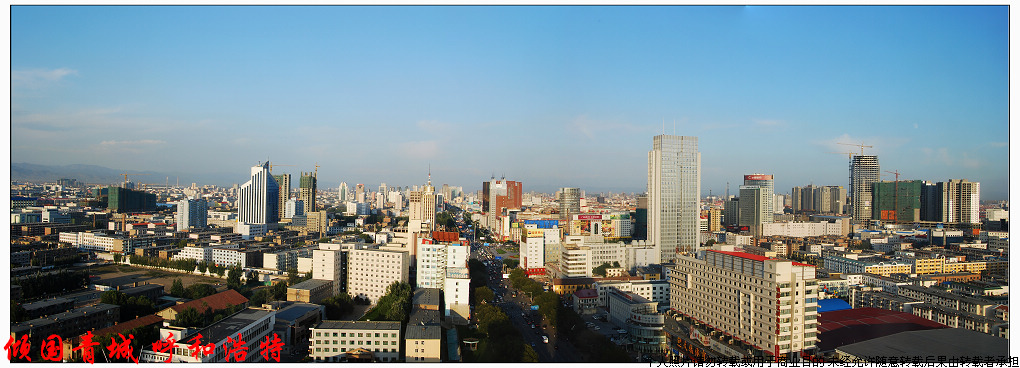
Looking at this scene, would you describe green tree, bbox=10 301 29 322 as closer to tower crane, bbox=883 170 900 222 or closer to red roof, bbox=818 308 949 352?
red roof, bbox=818 308 949 352

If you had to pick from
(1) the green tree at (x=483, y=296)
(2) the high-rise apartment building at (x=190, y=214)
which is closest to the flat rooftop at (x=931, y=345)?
(1) the green tree at (x=483, y=296)

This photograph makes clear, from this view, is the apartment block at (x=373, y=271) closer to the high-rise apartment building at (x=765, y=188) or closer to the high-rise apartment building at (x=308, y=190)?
the high-rise apartment building at (x=765, y=188)

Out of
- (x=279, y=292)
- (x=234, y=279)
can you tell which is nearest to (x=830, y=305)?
(x=279, y=292)

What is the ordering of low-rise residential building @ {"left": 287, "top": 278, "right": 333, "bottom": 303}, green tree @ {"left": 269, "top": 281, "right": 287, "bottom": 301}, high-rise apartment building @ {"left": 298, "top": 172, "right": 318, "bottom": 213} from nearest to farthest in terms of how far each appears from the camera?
low-rise residential building @ {"left": 287, "top": 278, "right": 333, "bottom": 303} < green tree @ {"left": 269, "top": 281, "right": 287, "bottom": 301} < high-rise apartment building @ {"left": 298, "top": 172, "right": 318, "bottom": 213}

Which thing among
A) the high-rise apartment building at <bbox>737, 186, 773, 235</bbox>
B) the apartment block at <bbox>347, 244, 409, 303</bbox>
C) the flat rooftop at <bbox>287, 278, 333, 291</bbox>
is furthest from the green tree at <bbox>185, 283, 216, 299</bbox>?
the high-rise apartment building at <bbox>737, 186, 773, 235</bbox>

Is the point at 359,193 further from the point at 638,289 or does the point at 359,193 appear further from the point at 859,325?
the point at 859,325
